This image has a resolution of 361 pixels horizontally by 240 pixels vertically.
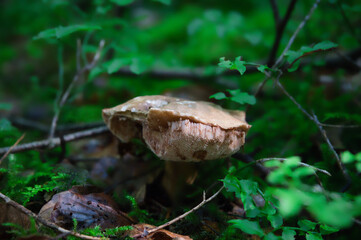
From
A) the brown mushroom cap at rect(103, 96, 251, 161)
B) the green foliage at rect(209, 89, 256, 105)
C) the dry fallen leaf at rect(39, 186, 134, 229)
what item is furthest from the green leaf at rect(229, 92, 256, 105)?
the dry fallen leaf at rect(39, 186, 134, 229)

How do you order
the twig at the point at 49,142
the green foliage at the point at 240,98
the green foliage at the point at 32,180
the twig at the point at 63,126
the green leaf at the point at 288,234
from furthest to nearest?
1. the twig at the point at 63,126
2. the twig at the point at 49,142
3. the green foliage at the point at 240,98
4. the green foliage at the point at 32,180
5. the green leaf at the point at 288,234

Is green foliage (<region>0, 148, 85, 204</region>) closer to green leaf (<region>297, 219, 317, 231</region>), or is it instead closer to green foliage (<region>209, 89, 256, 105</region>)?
green foliage (<region>209, 89, 256, 105</region>)

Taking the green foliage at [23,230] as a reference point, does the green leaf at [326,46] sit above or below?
above

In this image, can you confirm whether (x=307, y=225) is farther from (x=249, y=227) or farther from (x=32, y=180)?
(x=32, y=180)

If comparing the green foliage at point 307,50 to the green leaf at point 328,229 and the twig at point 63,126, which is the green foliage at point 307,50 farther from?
the twig at point 63,126

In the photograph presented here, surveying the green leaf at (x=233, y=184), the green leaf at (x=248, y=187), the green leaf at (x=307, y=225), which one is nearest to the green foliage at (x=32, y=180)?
the green leaf at (x=233, y=184)

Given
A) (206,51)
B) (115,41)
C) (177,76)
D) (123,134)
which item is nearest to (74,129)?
(115,41)

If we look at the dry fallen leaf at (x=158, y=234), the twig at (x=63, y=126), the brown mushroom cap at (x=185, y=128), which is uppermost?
the brown mushroom cap at (x=185, y=128)
